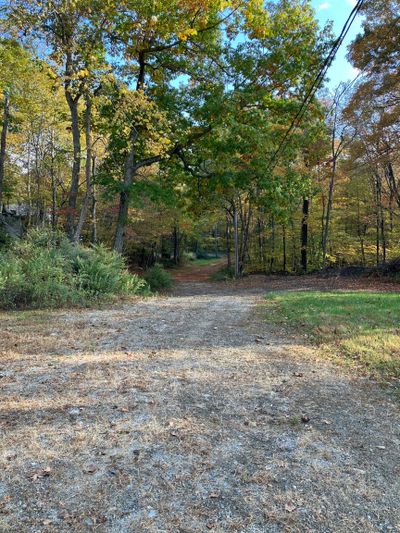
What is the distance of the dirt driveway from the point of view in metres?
1.91

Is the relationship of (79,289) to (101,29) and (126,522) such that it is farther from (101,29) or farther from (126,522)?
(126,522)

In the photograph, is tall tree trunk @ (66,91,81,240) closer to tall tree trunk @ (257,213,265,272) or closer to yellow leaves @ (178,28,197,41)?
yellow leaves @ (178,28,197,41)

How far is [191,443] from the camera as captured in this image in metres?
2.61

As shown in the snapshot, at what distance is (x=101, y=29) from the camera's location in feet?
29.8

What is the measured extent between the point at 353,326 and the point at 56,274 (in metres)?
6.22

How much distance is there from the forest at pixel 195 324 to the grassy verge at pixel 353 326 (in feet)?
0.16

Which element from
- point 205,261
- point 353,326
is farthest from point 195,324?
point 205,261

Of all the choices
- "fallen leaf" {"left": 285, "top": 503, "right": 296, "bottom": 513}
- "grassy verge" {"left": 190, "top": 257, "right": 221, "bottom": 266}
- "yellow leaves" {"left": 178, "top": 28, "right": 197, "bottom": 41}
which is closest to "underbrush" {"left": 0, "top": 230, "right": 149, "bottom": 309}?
"yellow leaves" {"left": 178, "top": 28, "right": 197, "bottom": 41}

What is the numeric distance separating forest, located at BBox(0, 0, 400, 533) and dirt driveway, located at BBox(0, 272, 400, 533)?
0.01m

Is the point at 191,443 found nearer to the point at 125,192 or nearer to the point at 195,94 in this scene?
the point at 125,192

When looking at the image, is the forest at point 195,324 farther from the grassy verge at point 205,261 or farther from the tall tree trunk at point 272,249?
the grassy verge at point 205,261

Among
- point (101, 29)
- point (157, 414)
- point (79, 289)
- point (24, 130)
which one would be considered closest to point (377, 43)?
point (101, 29)

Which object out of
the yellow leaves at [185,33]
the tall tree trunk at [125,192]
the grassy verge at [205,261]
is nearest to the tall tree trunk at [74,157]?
the tall tree trunk at [125,192]

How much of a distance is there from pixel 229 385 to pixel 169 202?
1073 centimetres
